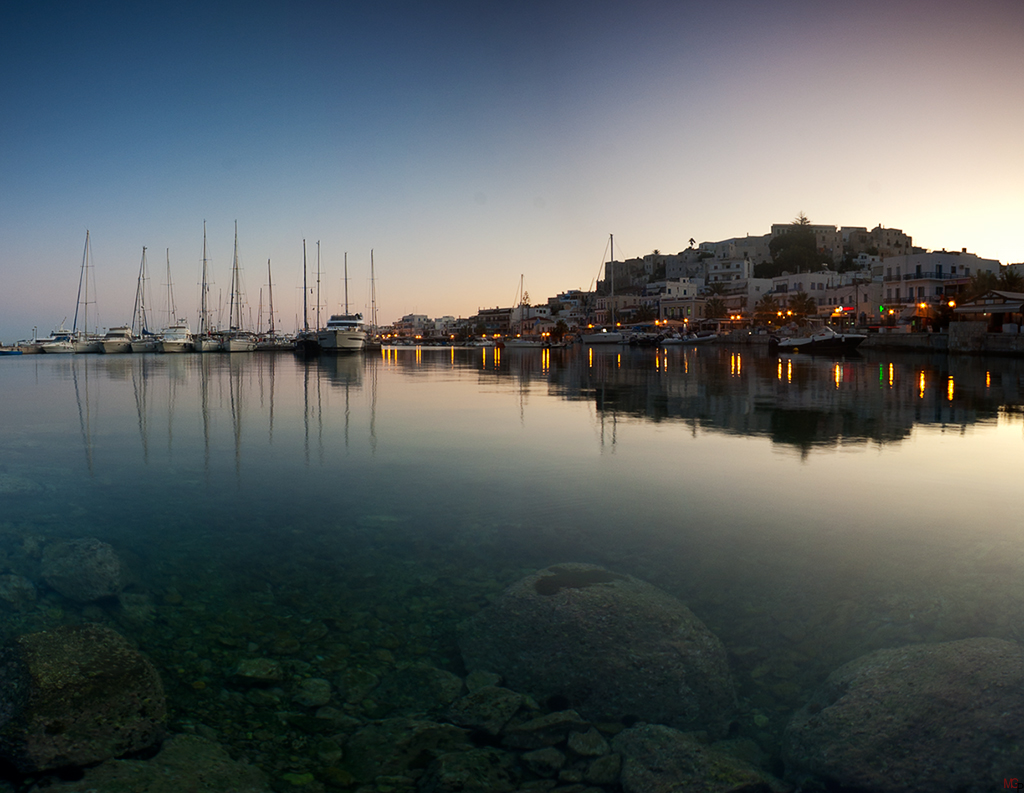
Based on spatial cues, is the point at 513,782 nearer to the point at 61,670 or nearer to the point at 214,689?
the point at 214,689

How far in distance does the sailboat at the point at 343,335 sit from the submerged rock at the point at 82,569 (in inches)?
2796

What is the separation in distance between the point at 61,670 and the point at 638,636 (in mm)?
3654

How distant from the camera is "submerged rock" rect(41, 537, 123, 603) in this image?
19.3 ft

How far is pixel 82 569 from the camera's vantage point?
6211mm

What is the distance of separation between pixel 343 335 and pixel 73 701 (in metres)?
74.8

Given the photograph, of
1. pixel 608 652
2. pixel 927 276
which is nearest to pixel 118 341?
pixel 608 652

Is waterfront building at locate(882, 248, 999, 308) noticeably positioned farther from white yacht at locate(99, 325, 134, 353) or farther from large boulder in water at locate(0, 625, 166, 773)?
white yacht at locate(99, 325, 134, 353)

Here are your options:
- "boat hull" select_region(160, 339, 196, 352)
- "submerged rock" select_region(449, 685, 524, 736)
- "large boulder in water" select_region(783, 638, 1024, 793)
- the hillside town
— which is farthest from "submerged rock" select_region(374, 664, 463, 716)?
"boat hull" select_region(160, 339, 196, 352)

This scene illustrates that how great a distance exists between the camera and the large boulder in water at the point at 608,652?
4293mm

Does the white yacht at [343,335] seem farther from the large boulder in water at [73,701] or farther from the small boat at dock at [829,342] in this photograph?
the large boulder in water at [73,701]

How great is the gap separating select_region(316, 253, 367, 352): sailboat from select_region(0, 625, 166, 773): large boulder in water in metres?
74.0

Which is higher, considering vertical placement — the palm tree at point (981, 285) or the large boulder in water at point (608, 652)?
the palm tree at point (981, 285)

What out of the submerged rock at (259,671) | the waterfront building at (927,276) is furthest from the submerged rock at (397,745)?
the waterfront building at (927,276)

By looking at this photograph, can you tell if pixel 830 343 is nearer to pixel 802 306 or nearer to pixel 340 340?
pixel 802 306
